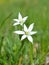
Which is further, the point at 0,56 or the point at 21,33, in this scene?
the point at 0,56

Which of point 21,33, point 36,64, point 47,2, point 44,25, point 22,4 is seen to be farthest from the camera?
point 22,4

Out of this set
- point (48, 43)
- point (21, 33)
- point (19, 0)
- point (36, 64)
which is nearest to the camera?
point (21, 33)

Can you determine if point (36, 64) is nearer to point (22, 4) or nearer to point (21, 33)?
point (21, 33)

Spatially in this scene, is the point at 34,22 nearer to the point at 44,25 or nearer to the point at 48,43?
the point at 48,43

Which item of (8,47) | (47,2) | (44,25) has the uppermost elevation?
(47,2)

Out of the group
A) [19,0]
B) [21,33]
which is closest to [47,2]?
[19,0]

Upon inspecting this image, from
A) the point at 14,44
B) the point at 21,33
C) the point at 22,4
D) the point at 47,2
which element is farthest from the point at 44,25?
the point at 22,4

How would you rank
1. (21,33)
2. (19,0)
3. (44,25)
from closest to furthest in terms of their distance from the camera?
(21,33)
(44,25)
(19,0)

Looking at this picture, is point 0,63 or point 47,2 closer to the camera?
point 0,63

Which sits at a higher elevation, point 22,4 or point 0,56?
point 22,4
